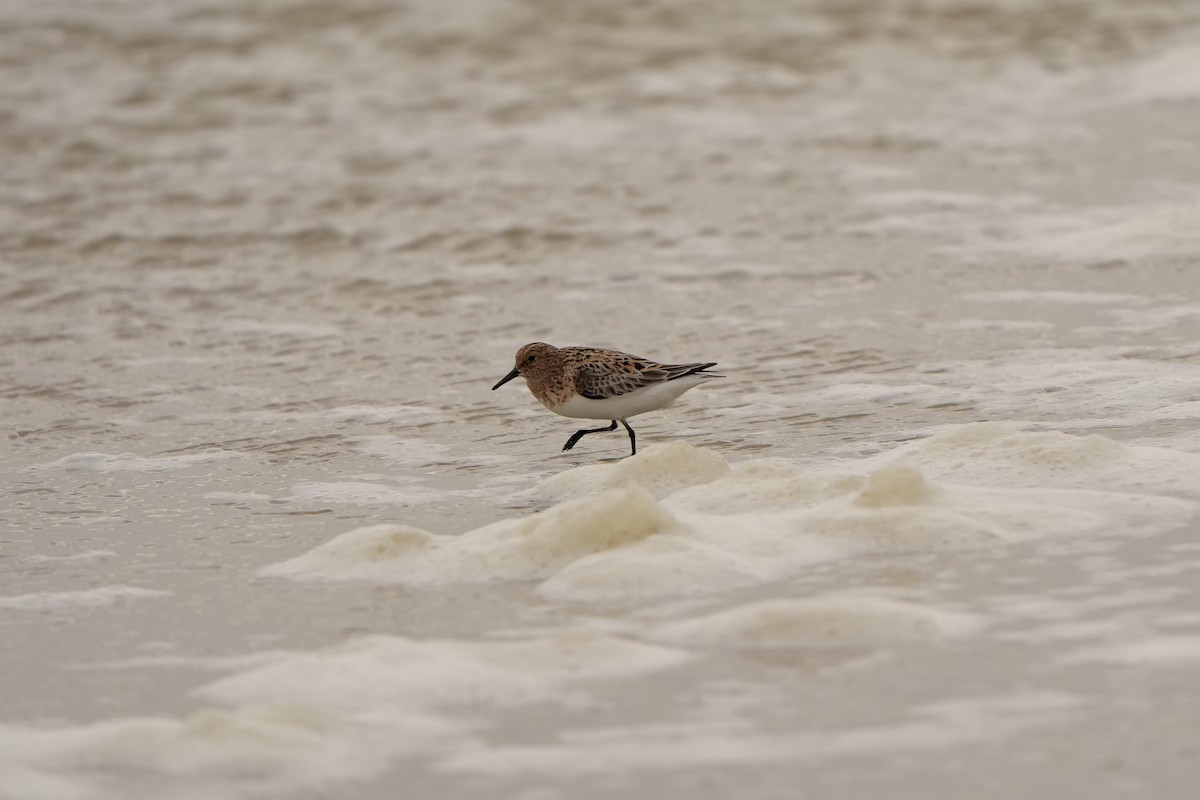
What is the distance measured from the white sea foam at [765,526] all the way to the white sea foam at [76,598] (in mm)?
413

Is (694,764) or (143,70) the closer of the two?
(694,764)

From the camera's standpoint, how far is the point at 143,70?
1681 centimetres

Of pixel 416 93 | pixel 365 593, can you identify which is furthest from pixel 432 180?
pixel 365 593

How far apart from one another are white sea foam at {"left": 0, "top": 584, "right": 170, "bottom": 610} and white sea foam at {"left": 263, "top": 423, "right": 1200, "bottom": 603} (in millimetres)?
413

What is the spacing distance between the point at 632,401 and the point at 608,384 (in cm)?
12

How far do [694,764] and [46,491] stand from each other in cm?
378

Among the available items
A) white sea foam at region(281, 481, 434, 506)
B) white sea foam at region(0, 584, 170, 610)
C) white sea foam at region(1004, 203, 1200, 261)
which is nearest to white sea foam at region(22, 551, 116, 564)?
white sea foam at region(0, 584, 170, 610)

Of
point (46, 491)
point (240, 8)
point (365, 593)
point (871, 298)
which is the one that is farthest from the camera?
point (240, 8)

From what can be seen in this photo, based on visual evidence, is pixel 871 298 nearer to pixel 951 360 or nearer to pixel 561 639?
pixel 951 360

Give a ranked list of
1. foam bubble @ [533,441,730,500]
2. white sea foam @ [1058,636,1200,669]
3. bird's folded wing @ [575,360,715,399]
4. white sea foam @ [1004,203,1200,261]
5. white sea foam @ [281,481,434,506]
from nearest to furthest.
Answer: white sea foam @ [1058,636,1200,669], foam bubble @ [533,441,730,500], white sea foam @ [281,481,434,506], bird's folded wing @ [575,360,715,399], white sea foam @ [1004,203,1200,261]

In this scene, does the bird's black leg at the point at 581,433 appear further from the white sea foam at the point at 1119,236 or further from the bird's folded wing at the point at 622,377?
the white sea foam at the point at 1119,236

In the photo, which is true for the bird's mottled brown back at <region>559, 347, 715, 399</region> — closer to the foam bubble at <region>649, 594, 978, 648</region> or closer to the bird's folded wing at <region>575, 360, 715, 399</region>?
the bird's folded wing at <region>575, 360, 715, 399</region>

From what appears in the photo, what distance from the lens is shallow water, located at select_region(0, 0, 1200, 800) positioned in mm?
4215

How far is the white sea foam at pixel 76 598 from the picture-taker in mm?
5461
